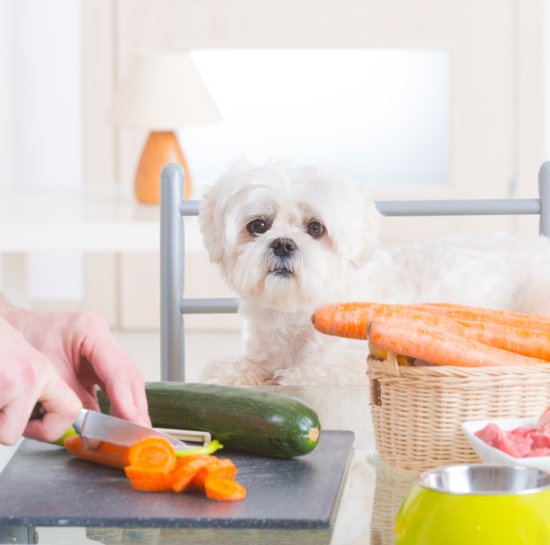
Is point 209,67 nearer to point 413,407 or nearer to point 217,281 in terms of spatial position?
point 217,281

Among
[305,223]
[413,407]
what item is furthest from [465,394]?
[305,223]

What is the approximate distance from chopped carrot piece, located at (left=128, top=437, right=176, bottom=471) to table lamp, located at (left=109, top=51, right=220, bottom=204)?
2589mm

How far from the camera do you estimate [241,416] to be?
1089 millimetres

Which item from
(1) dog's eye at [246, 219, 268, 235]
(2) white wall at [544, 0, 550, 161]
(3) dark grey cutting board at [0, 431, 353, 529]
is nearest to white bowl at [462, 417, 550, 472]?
(3) dark grey cutting board at [0, 431, 353, 529]

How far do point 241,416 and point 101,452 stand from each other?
14 cm

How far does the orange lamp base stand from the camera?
3.51 m

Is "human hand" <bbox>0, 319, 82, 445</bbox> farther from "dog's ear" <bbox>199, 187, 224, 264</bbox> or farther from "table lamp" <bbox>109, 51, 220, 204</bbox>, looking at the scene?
"table lamp" <bbox>109, 51, 220, 204</bbox>

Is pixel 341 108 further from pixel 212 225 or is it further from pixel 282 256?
pixel 282 256

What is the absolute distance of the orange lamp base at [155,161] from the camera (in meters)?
3.51

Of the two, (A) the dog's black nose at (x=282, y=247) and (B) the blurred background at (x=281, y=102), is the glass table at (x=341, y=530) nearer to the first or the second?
(A) the dog's black nose at (x=282, y=247)

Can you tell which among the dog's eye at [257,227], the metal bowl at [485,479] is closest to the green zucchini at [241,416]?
the metal bowl at [485,479]

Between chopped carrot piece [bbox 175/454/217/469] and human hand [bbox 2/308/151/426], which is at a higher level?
human hand [bbox 2/308/151/426]

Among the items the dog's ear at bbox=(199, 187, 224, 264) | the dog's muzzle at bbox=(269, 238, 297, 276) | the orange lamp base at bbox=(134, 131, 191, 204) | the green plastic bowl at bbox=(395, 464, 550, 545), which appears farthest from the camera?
the orange lamp base at bbox=(134, 131, 191, 204)

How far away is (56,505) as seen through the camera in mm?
925
